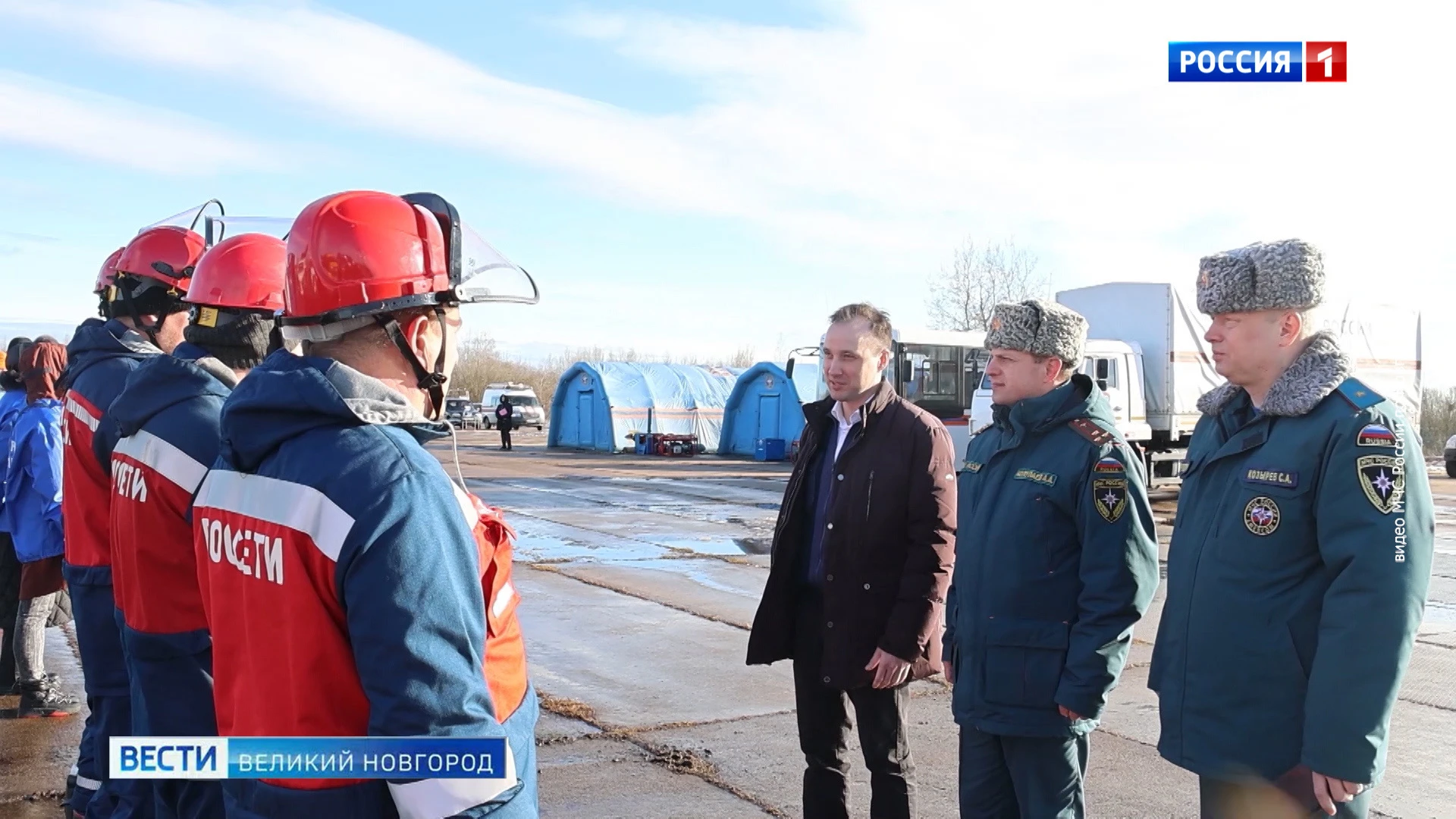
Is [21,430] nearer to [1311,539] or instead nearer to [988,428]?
[988,428]

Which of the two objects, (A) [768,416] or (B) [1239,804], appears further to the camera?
(A) [768,416]

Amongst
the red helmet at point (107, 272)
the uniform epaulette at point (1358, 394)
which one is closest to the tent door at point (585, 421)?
the red helmet at point (107, 272)

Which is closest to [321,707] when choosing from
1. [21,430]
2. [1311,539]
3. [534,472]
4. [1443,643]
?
[1311,539]

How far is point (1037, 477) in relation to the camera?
11.3ft

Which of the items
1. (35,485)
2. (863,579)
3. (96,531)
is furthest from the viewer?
(35,485)

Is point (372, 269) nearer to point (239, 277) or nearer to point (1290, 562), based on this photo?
point (239, 277)

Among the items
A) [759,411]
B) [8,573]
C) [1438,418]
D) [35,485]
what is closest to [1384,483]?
[35,485]

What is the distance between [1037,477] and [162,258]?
337 centimetres

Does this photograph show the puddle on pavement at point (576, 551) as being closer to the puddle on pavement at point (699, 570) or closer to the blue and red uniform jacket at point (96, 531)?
the puddle on pavement at point (699, 570)

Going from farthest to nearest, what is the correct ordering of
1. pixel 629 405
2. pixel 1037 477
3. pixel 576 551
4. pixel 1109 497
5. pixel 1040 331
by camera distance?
pixel 629 405
pixel 576 551
pixel 1040 331
pixel 1037 477
pixel 1109 497

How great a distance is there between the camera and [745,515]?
1684 cm

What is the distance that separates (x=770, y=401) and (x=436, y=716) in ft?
103

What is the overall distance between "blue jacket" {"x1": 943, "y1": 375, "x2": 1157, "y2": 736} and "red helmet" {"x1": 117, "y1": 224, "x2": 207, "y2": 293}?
315 centimetres

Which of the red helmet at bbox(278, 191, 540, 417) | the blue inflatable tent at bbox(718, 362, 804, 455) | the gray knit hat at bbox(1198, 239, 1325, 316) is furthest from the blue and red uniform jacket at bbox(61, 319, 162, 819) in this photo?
the blue inflatable tent at bbox(718, 362, 804, 455)
